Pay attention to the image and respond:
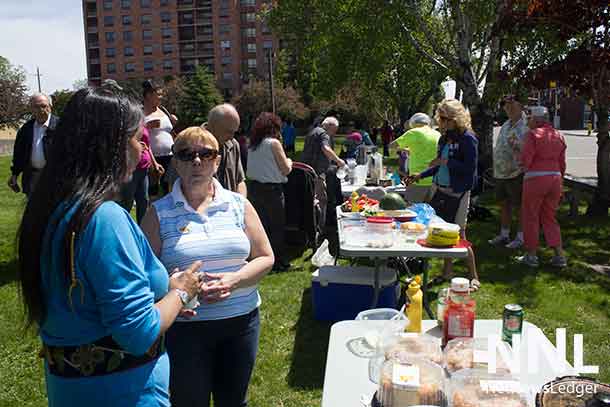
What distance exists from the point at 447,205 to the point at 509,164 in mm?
1869

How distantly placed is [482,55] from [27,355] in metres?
11.8

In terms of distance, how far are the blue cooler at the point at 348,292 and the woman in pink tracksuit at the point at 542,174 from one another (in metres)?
2.17

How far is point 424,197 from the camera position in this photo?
5.82 metres

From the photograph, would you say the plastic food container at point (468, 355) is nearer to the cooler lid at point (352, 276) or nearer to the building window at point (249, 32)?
the cooler lid at point (352, 276)

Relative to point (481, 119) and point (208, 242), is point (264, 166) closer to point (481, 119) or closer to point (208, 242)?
point (208, 242)

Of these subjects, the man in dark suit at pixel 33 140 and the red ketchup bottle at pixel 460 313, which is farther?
the man in dark suit at pixel 33 140

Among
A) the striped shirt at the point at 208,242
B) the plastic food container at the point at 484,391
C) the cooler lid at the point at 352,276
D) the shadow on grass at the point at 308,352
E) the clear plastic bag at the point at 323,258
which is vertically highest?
the striped shirt at the point at 208,242

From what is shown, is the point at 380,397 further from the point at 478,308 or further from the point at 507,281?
the point at 507,281

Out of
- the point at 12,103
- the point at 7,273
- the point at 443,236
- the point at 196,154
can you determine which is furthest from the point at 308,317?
the point at 12,103

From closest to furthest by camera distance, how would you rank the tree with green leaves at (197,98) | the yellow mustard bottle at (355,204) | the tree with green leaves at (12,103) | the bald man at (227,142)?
the bald man at (227,142)
the yellow mustard bottle at (355,204)
the tree with green leaves at (12,103)
the tree with green leaves at (197,98)

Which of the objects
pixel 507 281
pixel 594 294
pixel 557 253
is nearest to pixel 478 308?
pixel 507 281

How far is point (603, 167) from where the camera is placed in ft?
26.6

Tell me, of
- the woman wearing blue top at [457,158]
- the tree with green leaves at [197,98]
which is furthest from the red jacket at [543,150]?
the tree with green leaves at [197,98]

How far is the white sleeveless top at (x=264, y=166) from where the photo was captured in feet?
18.4
